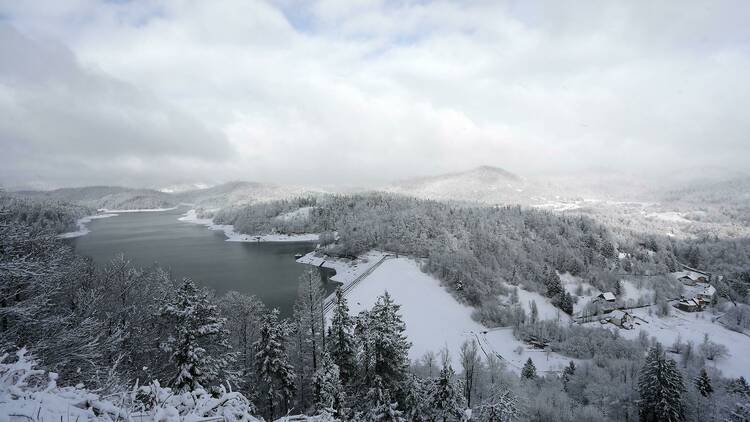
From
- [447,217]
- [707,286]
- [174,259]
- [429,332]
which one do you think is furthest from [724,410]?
[174,259]

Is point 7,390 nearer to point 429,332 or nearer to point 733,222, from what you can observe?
point 429,332

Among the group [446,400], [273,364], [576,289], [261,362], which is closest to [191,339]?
[261,362]

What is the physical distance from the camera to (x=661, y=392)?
25.0 metres

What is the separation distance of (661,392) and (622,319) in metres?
36.9

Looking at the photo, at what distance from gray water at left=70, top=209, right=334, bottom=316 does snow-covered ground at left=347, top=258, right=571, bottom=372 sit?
1069 centimetres

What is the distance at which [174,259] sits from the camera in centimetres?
8006

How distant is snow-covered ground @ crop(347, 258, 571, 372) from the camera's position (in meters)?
43.8

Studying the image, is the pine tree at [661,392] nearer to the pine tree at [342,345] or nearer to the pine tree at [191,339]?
the pine tree at [342,345]

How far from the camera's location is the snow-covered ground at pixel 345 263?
240 feet

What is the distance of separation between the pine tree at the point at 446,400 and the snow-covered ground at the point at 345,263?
2048 inches

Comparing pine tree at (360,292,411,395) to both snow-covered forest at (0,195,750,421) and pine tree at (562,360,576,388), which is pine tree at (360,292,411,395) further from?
pine tree at (562,360,576,388)

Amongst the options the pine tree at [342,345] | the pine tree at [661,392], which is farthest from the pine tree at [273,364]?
the pine tree at [661,392]

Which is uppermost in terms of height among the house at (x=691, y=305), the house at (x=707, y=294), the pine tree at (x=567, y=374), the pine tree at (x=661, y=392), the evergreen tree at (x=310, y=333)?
the evergreen tree at (x=310, y=333)

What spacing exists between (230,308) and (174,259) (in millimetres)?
59465
